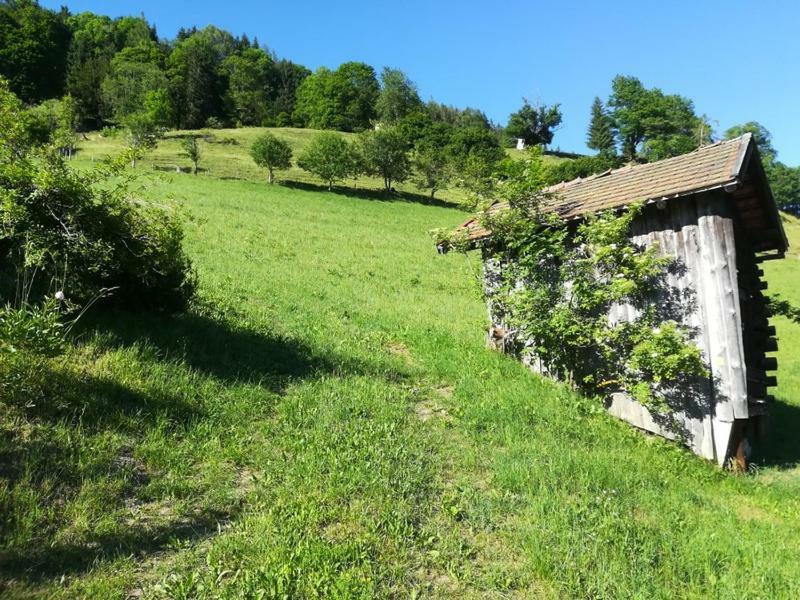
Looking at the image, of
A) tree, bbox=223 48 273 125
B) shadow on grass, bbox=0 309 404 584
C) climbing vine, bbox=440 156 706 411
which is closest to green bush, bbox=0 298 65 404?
shadow on grass, bbox=0 309 404 584

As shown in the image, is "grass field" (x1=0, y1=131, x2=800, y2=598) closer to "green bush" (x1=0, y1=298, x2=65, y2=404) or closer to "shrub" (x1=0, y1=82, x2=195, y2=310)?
"green bush" (x1=0, y1=298, x2=65, y2=404)

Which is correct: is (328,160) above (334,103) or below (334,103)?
below

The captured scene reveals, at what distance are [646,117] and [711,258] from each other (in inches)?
3502

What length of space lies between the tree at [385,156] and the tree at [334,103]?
44.4m

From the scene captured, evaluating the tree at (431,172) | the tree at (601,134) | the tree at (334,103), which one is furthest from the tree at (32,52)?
the tree at (601,134)

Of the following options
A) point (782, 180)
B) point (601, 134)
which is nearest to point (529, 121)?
point (601, 134)

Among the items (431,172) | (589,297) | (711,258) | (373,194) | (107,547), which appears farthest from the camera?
(431,172)

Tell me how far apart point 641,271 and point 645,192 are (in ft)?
4.13

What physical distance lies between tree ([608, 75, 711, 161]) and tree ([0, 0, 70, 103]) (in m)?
94.8

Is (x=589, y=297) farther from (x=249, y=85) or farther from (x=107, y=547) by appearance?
(x=249, y=85)

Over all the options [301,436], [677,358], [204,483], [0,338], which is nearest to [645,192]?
[677,358]

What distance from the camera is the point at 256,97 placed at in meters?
97.1

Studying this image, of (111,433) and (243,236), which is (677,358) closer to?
(111,433)

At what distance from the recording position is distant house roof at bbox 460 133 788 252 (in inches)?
271
